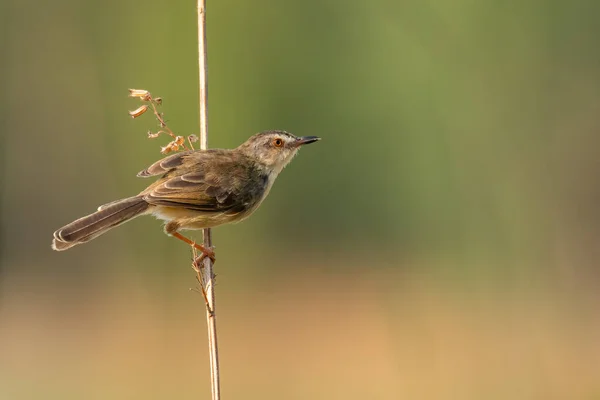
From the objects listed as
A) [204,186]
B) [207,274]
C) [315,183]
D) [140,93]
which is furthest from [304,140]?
[315,183]

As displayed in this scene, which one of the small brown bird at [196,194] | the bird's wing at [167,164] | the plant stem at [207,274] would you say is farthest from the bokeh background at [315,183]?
the plant stem at [207,274]

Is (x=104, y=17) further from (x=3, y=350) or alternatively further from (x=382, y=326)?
(x=382, y=326)

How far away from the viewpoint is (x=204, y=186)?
5051 mm

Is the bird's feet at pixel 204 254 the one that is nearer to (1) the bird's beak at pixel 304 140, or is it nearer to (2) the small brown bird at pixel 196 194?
(2) the small brown bird at pixel 196 194

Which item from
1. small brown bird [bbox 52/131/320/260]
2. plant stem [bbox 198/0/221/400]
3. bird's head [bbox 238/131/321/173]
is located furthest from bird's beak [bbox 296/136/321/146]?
plant stem [bbox 198/0/221/400]

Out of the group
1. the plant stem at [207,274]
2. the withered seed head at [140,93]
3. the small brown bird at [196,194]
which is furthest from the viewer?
the small brown bird at [196,194]

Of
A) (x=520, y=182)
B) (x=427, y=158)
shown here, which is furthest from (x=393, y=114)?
(x=520, y=182)

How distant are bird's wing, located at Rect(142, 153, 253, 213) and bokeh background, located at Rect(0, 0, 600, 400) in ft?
22.8

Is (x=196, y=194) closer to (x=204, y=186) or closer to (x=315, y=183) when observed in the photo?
(x=204, y=186)

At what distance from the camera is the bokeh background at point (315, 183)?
41.3 ft

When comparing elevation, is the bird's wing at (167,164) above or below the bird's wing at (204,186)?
above

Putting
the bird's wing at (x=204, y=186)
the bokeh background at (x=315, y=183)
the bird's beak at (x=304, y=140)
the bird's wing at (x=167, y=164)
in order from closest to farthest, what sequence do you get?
1. the bird's wing at (x=204, y=186)
2. the bird's wing at (x=167, y=164)
3. the bird's beak at (x=304, y=140)
4. the bokeh background at (x=315, y=183)

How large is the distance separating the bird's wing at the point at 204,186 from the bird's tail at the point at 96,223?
12 centimetres

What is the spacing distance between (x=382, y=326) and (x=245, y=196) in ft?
27.1
